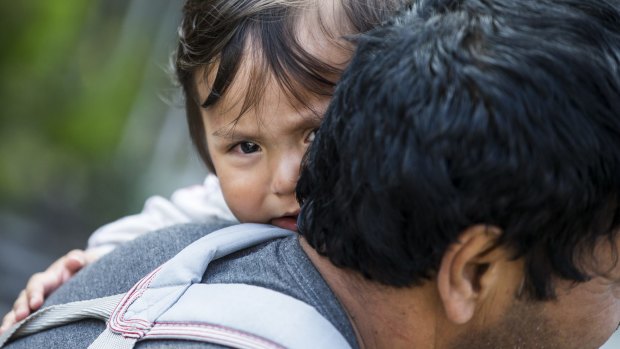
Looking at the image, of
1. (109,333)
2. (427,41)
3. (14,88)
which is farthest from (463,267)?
(14,88)

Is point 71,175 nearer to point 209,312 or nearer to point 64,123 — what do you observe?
point 64,123

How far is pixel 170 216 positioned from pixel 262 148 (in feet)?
2.25

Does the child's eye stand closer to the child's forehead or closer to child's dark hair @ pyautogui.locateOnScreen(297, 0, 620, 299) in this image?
the child's forehead

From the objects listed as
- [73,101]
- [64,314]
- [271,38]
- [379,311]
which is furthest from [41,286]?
[73,101]

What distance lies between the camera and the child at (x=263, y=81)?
231cm

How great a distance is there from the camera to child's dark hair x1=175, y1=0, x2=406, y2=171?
231 centimetres

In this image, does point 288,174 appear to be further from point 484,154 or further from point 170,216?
point 484,154

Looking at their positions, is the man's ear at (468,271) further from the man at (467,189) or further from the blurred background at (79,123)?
the blurred background at (79,123)

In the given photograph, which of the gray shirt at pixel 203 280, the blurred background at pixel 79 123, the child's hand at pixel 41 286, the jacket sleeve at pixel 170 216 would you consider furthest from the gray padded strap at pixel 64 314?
the blurred background at pixel 79 123

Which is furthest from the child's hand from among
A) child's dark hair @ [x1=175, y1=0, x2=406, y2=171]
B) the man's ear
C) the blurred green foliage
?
the blurred green foliage

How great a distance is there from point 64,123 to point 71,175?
45 centimetres

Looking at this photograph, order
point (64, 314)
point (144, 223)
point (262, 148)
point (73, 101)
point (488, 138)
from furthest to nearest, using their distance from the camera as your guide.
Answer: point (73, 101) → point (144, 223) → point (262, 148) → point (64, 314) → point (488, 138)

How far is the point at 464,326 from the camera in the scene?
187cm

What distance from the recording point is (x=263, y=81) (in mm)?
2344
